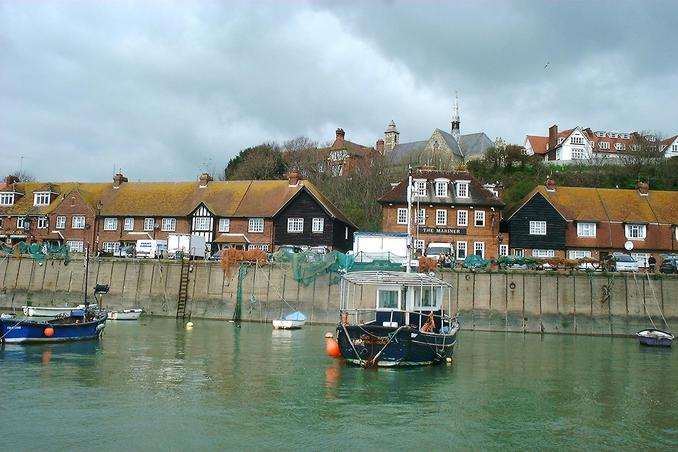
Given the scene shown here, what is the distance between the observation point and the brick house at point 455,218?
58250mm

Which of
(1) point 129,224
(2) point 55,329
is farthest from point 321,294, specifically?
(1) point 129,224

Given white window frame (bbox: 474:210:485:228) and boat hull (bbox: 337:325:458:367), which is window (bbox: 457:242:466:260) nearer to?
white window frame (bbox: 474:210:485:228)

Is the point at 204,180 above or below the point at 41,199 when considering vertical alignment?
above

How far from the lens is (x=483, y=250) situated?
5844 centimetres

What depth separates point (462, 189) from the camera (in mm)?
59219

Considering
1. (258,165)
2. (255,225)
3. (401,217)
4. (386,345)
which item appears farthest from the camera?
(258,165)

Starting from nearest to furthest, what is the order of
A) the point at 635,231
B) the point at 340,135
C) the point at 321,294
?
1. the point at 321,294
2. the point at 635,231
3. the point at 340,135

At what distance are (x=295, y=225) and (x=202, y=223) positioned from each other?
8.97 metres

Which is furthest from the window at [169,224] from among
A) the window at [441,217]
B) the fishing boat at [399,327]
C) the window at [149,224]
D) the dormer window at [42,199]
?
the fishing boat at [399,327]

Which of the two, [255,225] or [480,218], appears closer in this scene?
[480,218]

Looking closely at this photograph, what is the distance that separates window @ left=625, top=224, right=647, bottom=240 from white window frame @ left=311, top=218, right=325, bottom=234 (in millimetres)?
26825

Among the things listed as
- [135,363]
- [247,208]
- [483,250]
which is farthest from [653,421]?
[247,208]

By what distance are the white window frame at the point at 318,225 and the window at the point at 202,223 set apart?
9941 millimetres

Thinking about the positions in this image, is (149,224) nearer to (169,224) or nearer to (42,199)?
(169,224)
